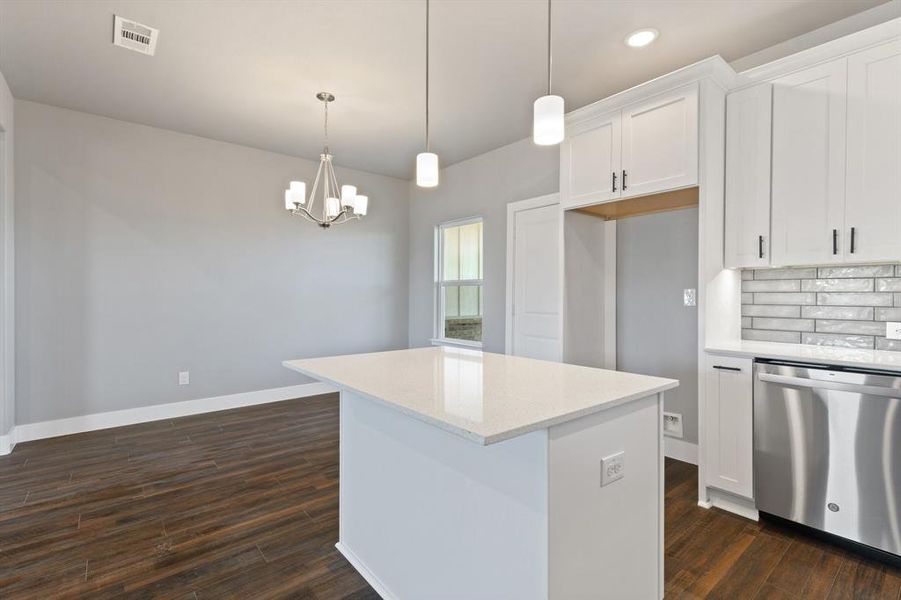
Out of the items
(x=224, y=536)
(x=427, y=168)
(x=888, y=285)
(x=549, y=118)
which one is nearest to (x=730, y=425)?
(x=888, y=285)

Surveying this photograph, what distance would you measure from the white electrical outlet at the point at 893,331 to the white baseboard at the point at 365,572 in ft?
9.34

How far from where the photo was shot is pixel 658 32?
2568mm

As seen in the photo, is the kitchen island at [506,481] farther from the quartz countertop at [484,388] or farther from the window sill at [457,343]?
the window sill at [457,343]

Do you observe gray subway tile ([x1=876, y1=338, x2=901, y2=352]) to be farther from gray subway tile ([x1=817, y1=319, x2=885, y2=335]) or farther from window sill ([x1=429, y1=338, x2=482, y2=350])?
window sill ([x1=429, y1=338, x2=482, y2=350])

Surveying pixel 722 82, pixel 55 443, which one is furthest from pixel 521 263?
pixel 55 443

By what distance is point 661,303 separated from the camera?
11.1ft

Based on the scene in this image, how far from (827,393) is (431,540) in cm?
202

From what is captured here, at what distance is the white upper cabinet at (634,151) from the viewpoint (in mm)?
2607

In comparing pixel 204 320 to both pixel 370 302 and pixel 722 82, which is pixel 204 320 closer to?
pixel 370 302

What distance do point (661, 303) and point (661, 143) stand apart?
1.24 metres

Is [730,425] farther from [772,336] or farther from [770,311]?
[770,311]

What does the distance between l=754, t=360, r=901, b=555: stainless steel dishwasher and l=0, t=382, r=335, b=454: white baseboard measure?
4.42 metres

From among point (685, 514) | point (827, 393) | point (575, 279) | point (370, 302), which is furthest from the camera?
point (370, 302)

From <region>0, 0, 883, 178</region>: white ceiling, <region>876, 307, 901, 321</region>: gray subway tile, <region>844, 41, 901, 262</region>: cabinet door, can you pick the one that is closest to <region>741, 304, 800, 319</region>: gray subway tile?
<region>876, 307, 901, 321</region>: gray subway tile
